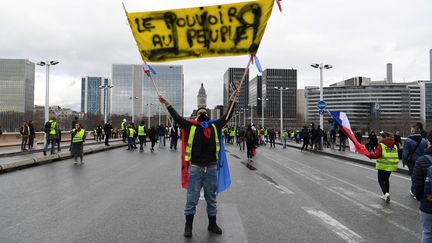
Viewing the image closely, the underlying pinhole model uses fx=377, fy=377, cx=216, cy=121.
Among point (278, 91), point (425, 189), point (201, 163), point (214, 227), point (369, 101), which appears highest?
point (278, 91)

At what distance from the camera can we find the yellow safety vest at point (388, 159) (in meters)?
8.63

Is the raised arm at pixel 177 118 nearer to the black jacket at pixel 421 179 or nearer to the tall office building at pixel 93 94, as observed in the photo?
the black jacket at pixel 421 179

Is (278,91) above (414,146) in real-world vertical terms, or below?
above

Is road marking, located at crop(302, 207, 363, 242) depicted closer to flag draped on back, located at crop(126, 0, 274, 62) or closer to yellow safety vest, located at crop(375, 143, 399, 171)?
yellow safety vest, located at crop(375, 143, 399, 171)

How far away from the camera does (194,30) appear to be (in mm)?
6746

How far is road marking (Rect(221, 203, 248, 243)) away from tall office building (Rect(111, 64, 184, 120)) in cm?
3586

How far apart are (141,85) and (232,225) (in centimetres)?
7039

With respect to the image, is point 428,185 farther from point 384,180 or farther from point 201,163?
point 384,180

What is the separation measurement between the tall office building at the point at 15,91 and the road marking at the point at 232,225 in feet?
197

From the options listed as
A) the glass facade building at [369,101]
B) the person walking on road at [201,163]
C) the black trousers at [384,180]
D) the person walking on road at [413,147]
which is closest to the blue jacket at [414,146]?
the person walking on road at [413,147]

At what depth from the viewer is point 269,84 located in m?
90.4

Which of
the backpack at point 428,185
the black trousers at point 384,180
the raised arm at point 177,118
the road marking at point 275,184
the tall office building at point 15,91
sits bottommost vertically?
the road marking at point 275,184

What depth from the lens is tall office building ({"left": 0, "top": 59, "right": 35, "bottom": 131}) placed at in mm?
62250

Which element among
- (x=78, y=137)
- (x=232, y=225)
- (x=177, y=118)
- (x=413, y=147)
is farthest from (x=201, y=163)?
(x=78, y=137)
